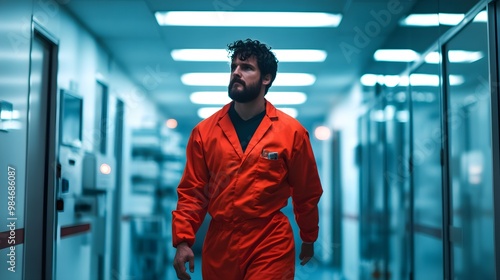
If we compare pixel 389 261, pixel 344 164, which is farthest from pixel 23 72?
pixel 344 164

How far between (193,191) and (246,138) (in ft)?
0.95

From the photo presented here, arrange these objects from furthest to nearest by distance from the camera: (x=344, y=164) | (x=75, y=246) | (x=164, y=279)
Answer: (x=344, y=164) < (x=164, y=279) < (x=75, y=246)

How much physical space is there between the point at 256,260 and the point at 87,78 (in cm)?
353

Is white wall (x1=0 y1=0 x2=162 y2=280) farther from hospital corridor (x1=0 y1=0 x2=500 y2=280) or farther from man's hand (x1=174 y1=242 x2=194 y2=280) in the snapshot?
man's hand (x1=174 y1=242 x2=194 y2=280)

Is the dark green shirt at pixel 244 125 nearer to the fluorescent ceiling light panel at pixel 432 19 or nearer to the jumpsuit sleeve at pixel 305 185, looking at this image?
the jumpsuit sleeve at pixel 305 185

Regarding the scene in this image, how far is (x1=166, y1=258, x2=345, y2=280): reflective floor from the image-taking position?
7205 millimetres

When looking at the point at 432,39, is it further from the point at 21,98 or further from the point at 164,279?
the point at 164,279

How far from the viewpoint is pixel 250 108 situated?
263 cm

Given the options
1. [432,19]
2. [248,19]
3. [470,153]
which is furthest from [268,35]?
[470,153]

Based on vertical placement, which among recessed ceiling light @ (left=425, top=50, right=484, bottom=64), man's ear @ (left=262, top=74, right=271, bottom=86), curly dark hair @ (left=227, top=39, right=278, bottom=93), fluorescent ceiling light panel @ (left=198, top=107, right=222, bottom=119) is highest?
fluorescent ceiling light panel @ (left=198, top=107, right=222, bottom=119)

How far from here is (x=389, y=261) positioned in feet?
19.4

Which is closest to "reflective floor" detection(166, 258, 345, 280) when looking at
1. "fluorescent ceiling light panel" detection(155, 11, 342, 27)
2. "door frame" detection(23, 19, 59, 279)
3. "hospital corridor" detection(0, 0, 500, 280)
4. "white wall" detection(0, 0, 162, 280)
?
"hospital corridor" detection(0, 0, 500, 280)

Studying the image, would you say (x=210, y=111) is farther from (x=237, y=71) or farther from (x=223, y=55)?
(x=237, y=71)

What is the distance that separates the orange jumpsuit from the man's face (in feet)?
0.34
